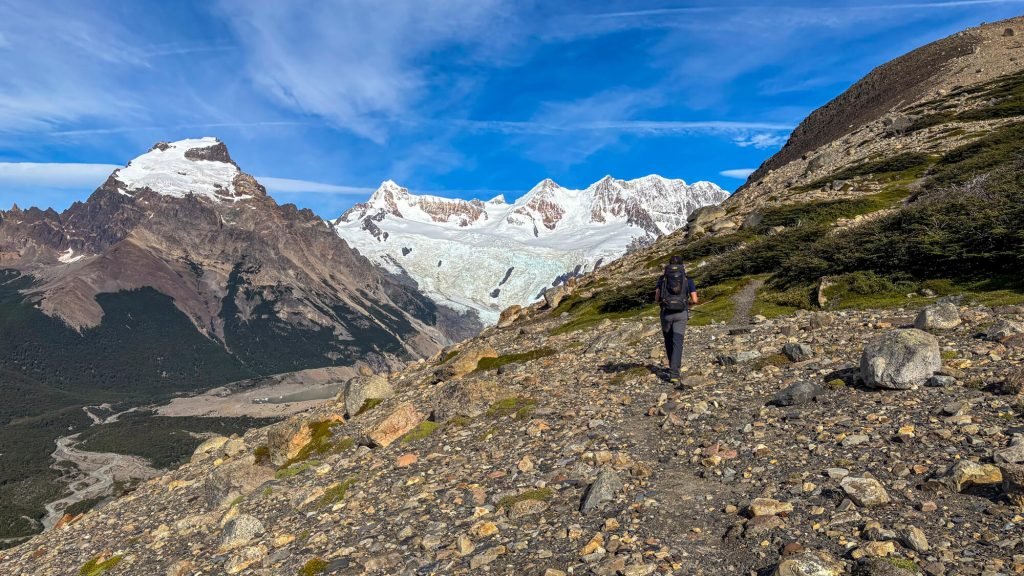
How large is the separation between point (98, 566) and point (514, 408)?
50.6 feet

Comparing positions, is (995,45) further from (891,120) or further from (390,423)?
(390,423)

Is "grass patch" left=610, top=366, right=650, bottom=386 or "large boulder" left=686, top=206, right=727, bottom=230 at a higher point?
"large boulder" left=686, top=206, right=727, bottom=230

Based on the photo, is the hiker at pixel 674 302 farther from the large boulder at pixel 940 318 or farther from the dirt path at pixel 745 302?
the dirt path at pixel 745 302

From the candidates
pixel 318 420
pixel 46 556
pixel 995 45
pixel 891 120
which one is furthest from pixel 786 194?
pixel 995 45

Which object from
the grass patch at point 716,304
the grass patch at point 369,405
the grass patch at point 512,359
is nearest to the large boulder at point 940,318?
the grass patch at point 716,304

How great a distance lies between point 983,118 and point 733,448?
3131 inches

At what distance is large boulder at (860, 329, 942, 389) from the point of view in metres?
14.1

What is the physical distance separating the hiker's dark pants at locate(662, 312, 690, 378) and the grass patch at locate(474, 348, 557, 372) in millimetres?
11041

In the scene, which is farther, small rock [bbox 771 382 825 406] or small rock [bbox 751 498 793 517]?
small rock [bbox 771 382 825 406]

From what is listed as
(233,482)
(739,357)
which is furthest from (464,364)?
(739,357)

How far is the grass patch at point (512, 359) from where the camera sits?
31.8 m


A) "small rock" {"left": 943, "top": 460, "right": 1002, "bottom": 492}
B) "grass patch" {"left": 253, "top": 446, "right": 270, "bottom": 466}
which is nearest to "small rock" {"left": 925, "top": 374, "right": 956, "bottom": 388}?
"small rock" {"left": 943, "top": 460, "right": 1002, "bottom": 492}

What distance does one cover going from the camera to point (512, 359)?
108 feet

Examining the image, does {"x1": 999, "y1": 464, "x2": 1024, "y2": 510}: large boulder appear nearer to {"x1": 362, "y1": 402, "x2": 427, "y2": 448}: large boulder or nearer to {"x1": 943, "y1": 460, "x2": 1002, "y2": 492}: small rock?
{"x1": 943, "y1": 460, "x2": 1002, "y2": 492}: small rock
